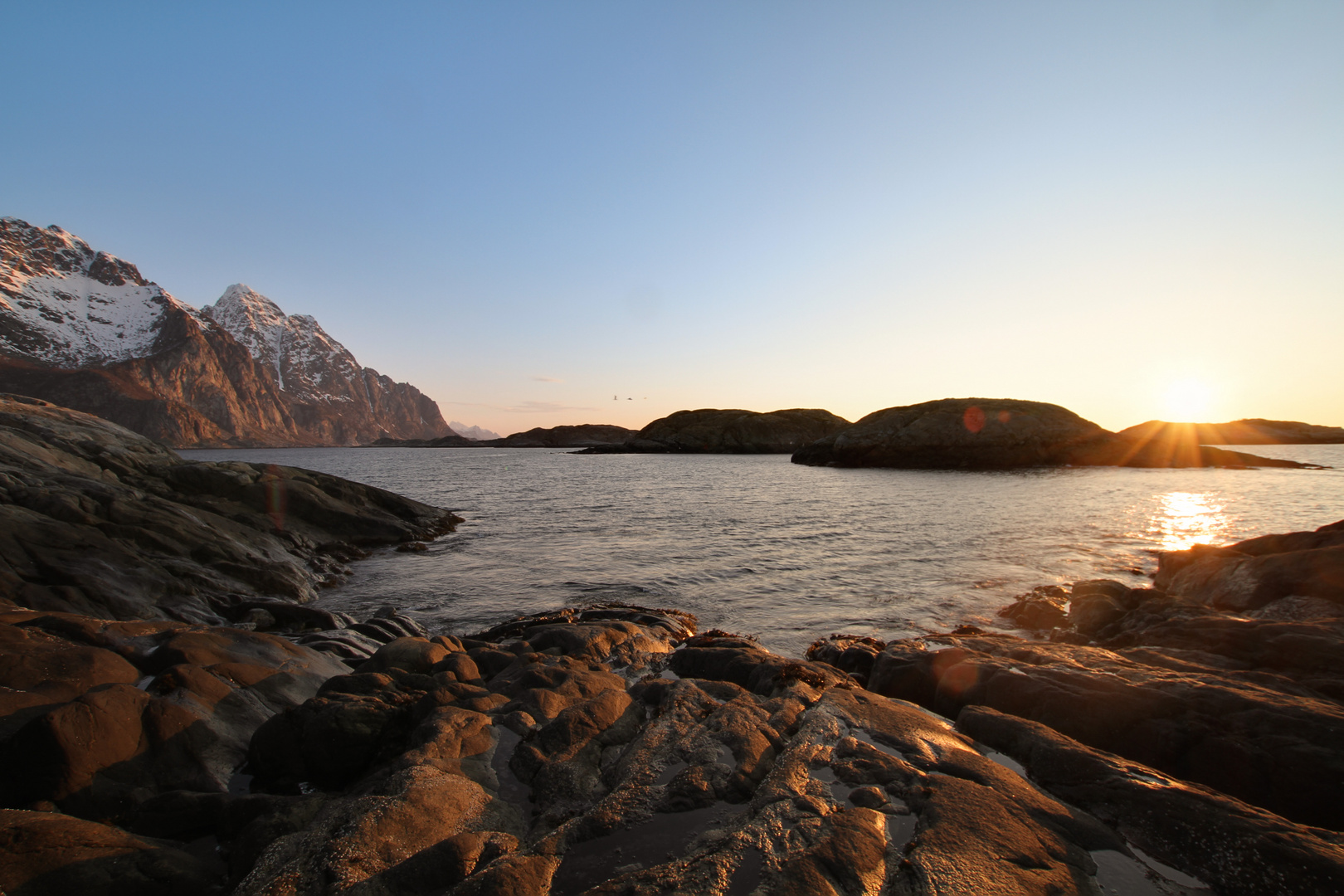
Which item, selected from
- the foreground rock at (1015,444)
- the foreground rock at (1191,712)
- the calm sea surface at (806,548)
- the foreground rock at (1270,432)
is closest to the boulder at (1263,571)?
the foreground rock at (1191,712)

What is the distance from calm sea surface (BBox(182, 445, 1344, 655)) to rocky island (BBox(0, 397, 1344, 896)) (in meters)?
4.47

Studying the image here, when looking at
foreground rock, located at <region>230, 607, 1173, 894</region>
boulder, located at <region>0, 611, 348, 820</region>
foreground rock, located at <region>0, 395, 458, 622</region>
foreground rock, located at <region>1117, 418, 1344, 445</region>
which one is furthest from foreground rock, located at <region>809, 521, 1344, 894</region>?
foreground rock, located at <region>1117, 418, 1344, 445</region>

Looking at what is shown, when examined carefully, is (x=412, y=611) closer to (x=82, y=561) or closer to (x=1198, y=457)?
(x=82, y=561)

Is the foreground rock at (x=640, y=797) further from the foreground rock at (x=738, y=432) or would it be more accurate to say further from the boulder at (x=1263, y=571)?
the foreground rock at (x=738, y=432)

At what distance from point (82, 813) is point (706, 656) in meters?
7.91

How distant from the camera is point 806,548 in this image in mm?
23062

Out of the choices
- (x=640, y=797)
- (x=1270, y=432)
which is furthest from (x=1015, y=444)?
(x=1270, y=432)

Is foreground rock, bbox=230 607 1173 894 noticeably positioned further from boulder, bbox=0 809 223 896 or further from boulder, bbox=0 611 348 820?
boulder, bbox=0 611 348 820

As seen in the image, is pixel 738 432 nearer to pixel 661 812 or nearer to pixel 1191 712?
pixel 1191 712

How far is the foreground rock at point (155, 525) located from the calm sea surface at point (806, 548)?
2330 mm

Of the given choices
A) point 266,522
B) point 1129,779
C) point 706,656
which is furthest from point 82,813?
point 266,522

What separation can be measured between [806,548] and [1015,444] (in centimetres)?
7258

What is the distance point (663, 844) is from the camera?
452 cm

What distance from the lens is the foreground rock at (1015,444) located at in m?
79.0
